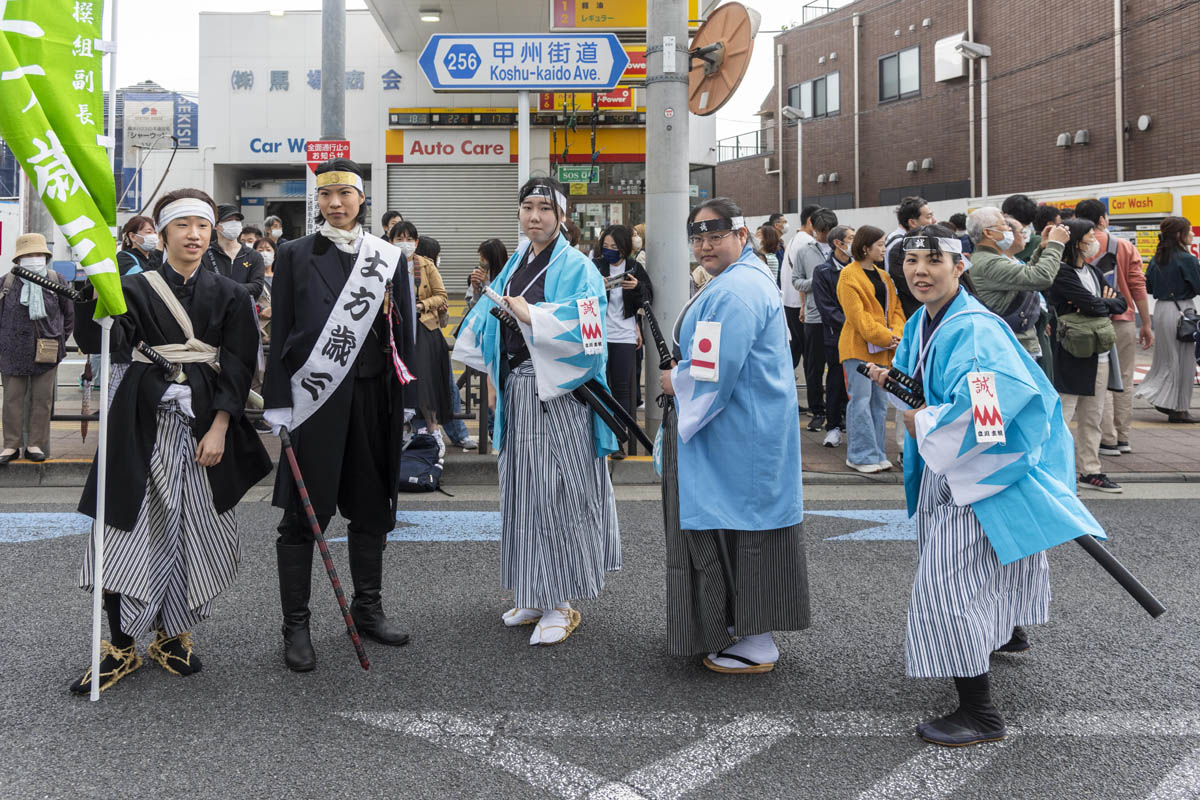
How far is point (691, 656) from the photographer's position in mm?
3996

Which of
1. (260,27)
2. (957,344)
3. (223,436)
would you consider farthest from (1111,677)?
(260,27)

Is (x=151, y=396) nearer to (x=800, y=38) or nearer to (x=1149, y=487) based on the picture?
(x=1149, y=487)

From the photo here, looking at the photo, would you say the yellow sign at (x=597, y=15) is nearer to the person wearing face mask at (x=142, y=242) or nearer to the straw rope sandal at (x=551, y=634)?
the person wearing face mask at (x=142, y=242)

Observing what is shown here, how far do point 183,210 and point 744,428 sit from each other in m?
2.20

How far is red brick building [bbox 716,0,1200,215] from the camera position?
774 inches

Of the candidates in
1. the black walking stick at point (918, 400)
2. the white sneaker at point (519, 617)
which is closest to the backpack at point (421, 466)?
the white sneaker at point (519, 617)

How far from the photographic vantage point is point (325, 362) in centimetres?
386

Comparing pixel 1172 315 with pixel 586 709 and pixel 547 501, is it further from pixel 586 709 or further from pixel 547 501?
pixel 586 709

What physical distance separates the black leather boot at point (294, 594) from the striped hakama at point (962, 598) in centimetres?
224

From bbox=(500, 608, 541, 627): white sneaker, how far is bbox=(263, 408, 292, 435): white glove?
4.14 feet

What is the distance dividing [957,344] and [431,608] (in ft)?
8.55

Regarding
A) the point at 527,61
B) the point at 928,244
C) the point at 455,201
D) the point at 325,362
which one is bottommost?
the point at 325,362

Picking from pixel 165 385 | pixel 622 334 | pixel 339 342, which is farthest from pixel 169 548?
pixel 622 334

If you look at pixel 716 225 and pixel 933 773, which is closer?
pixel 933 773
